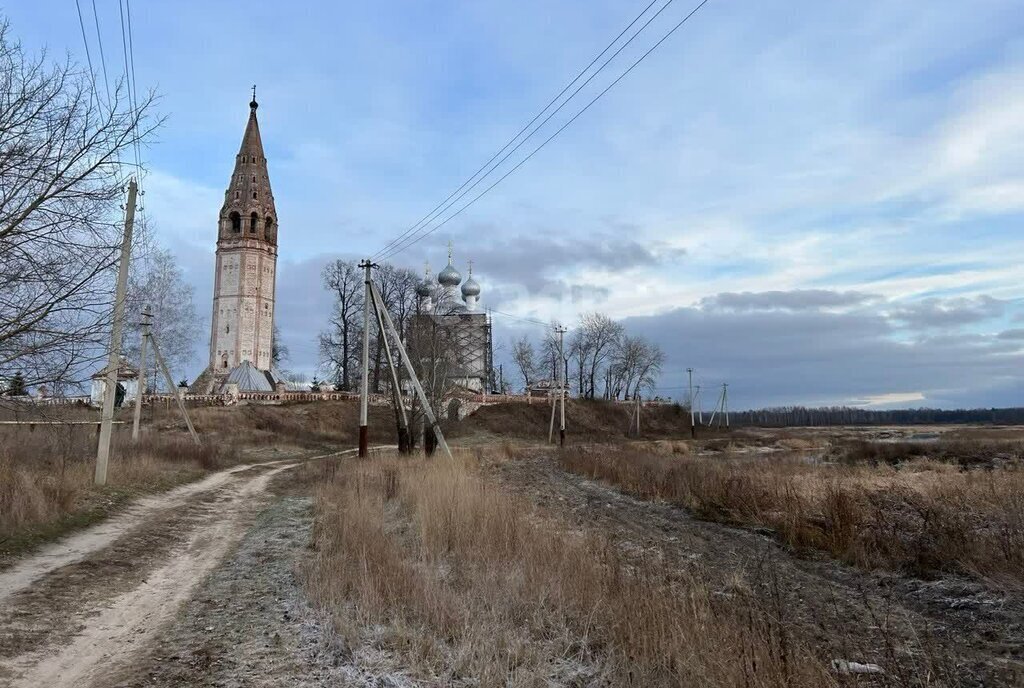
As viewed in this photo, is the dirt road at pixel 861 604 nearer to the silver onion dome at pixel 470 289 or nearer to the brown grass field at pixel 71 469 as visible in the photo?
the brown grass field at pixel 71 469

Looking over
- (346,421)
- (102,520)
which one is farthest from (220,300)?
(102,520)

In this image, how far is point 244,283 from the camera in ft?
182

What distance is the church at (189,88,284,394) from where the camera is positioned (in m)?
55.2

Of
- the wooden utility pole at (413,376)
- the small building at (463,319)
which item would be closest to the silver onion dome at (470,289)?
the small building at (463,319)

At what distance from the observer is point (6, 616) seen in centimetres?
538

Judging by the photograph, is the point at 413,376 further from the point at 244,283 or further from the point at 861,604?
the point at 244,283

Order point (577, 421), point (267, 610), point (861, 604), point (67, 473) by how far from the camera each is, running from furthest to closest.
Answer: point (577, 421), point (67, 473), point (861, 604), point (267, 610)

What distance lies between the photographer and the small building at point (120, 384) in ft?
28.4

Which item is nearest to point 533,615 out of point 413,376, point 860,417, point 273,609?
point 273,609

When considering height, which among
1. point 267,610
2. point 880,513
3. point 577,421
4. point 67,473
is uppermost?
point 577,421

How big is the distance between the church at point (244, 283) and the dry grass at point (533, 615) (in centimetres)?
5032

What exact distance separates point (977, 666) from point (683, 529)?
6.39 meters

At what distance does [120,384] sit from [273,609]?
71.0ft

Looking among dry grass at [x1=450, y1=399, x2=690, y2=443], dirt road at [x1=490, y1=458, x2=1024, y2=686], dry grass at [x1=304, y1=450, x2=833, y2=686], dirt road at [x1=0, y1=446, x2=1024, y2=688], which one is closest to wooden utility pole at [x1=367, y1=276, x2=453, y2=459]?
dirt road at [x1=490, y1=458, x2=1024, y2=686]
